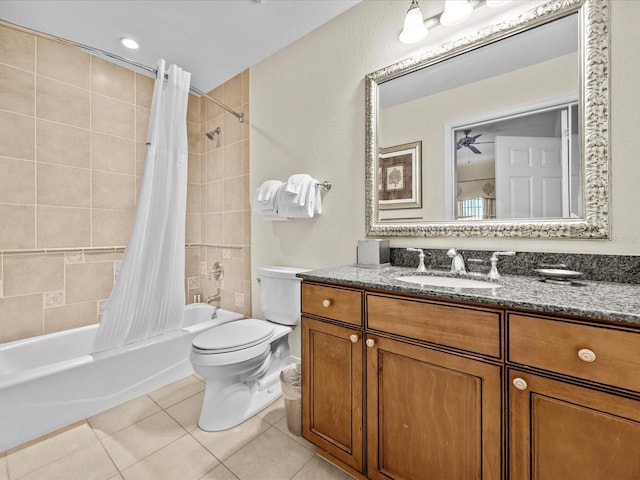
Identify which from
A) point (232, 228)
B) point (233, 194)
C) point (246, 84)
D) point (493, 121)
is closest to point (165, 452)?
point (232, 228)

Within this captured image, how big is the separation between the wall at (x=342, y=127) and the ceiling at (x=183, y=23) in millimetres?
135

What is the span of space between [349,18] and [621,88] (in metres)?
1.41

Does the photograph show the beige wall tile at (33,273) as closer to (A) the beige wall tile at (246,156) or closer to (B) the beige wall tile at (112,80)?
(B) the beige wall tile at (112,80)

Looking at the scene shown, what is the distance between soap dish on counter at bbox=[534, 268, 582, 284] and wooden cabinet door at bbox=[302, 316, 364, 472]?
0.72 m

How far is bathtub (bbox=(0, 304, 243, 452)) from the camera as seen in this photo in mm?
1397

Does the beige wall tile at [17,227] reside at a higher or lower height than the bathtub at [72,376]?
higher

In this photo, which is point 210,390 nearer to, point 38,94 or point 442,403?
point 442,403

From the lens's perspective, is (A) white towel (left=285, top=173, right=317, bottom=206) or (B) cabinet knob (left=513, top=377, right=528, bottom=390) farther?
(A) white towel (left=285, top=173, right=317, bottom=206)

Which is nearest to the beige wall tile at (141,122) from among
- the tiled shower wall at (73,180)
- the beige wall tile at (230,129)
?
the tiled shower wall at (73,180)

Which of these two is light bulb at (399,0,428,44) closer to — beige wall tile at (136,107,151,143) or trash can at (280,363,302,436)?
trash can at (280,363,302,436)

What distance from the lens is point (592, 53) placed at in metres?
1.08

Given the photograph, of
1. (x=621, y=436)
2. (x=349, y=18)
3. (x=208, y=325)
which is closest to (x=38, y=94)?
(x=208, y=325)

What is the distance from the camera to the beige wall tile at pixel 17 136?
6.08ft

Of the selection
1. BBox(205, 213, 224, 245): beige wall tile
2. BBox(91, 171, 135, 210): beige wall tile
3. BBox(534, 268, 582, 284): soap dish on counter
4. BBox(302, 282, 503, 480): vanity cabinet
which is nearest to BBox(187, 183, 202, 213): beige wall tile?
BBox(205, 213, 224, 245): beige wall tile
